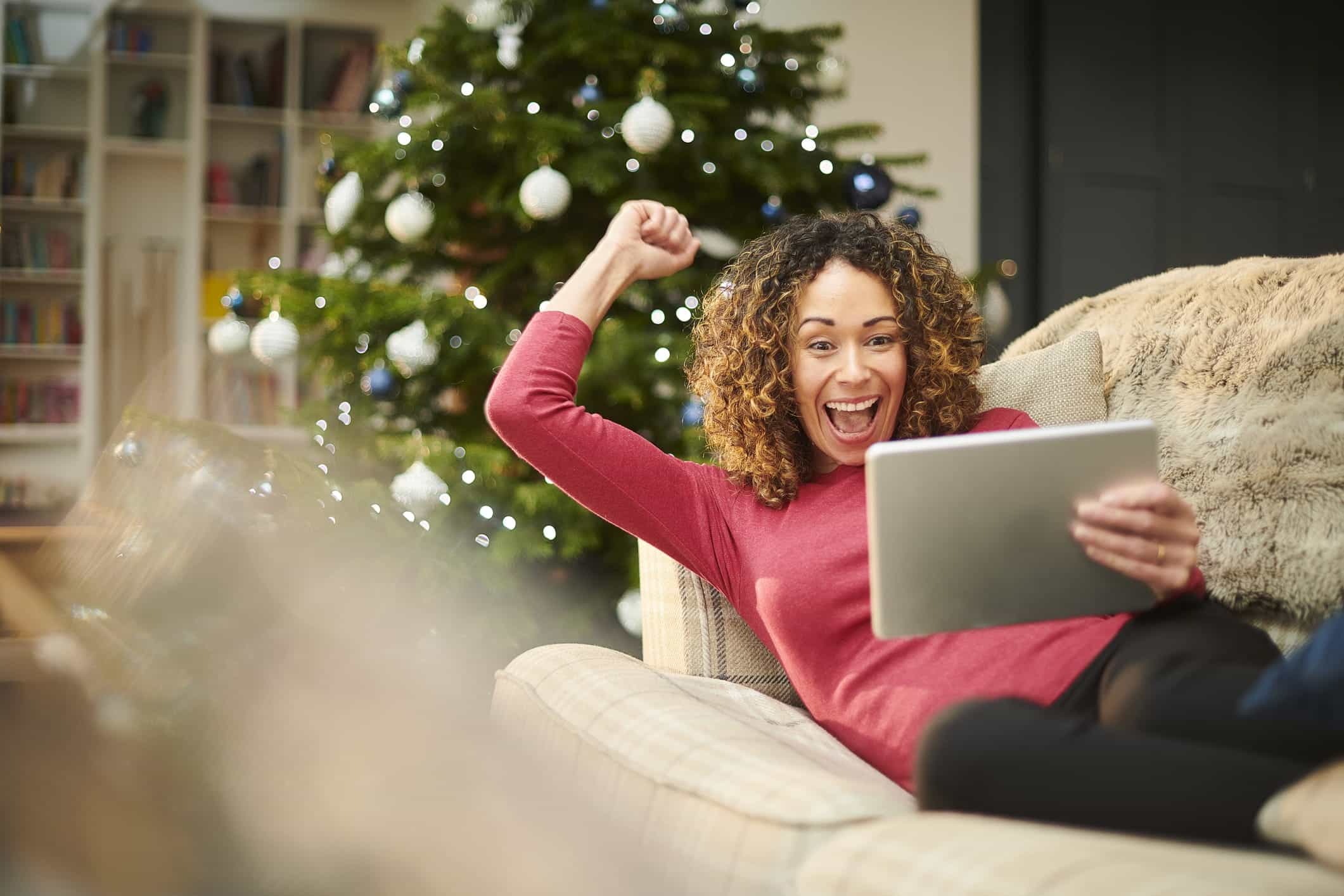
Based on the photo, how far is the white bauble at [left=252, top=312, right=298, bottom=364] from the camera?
2.61m

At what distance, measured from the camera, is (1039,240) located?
4.37 m

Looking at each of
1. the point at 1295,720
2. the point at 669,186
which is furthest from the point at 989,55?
the point at 1295,720

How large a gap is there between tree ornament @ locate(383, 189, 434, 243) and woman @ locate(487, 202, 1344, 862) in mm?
1191

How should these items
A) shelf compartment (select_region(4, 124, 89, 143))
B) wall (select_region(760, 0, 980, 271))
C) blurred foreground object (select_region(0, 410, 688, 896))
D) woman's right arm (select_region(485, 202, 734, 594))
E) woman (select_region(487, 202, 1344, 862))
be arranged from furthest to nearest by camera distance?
1. shelf compartment (select_region(4, 124, 89, 143))
2. wall (select_region(760, 0, 980, 271))
3. woman's right arm (select_region(485, 202, 734, 594))
4. woman (select_region(487, 202, 1344, 862))
5. blurred foreground object (select_region(0, 410, 688, 896))

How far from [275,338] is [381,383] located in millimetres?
305

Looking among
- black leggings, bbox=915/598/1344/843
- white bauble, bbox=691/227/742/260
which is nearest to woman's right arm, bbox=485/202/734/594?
black leggings, bbox=915/598/1344/843

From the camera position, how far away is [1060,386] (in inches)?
53.5

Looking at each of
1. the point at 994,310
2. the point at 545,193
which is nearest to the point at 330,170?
the point at 545,193

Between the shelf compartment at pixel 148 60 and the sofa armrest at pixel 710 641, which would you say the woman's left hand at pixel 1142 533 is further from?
the shelf compartment at pixel 148 60

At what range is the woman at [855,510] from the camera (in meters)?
0.89

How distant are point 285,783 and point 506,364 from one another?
2.75ft

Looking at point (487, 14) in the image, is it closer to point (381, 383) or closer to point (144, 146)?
point (381, 383)

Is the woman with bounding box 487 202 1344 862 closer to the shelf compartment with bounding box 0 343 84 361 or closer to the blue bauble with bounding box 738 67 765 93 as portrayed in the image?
the blue bauble with bounding box 738 67 765 93

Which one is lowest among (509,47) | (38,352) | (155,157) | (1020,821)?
(1020,821)
